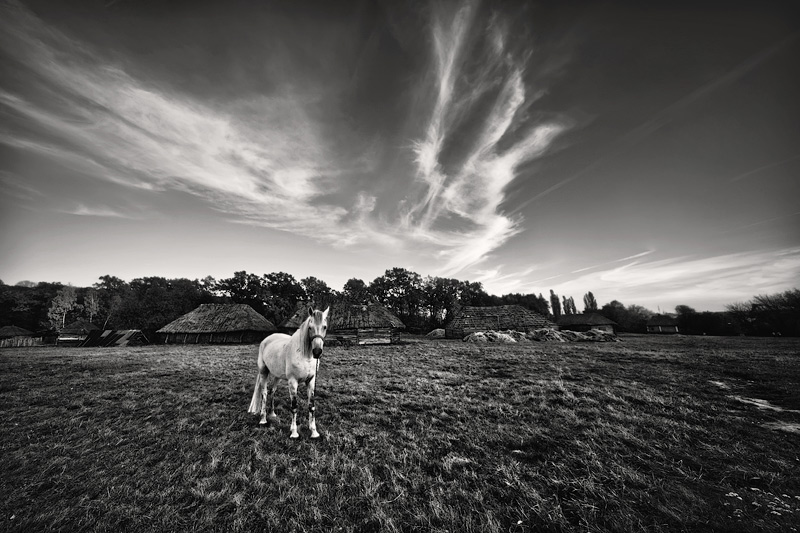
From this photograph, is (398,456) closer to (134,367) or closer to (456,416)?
(456,416)

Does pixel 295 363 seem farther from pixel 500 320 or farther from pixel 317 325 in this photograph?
pixel 500 320

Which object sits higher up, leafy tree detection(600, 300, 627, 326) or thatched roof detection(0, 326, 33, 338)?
leafy tree detection(600, 300, 627, 326)

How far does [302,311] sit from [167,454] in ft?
103

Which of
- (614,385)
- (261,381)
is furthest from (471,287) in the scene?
(261,381)

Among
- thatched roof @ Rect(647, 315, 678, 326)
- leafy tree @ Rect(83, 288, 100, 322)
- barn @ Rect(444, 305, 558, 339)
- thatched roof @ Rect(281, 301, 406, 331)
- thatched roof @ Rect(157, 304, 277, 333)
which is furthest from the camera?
leafy tree @ Rect(83, 288, 100, 322)

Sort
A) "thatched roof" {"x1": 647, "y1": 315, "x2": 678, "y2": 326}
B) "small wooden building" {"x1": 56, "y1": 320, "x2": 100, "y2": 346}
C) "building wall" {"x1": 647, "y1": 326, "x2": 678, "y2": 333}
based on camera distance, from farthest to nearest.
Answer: "thatched roof" {"x1": 647, "y1": 315, "x2": 678, "y2": 326} → "building wall" {"x1": 647, "y1": 326, "x2": 678, "y2": 333} → "small wooden building" {"x1": 56, "y1": 320, "x2": 100, "y2": 346}

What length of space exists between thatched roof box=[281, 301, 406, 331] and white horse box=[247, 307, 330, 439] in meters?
22.3

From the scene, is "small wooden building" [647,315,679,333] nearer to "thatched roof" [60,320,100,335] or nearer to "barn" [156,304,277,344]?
"barn" [156,304,277,344]

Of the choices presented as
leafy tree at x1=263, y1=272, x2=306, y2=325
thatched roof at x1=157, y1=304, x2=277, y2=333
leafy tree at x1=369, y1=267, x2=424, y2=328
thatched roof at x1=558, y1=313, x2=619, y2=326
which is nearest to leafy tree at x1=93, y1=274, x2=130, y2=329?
leafy tree at x1=263, y1=272, x2=306, y2=325

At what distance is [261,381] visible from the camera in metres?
6.41

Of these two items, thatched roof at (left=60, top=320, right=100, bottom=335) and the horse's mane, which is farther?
thatched roof at (left=60, top=320, right=100, bottom=335)

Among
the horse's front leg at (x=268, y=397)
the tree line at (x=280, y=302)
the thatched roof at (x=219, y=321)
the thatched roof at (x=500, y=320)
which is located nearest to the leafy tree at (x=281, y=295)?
the tree line at (x=280, y=302)

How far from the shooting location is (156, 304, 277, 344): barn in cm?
3316

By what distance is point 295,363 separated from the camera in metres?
5.47
